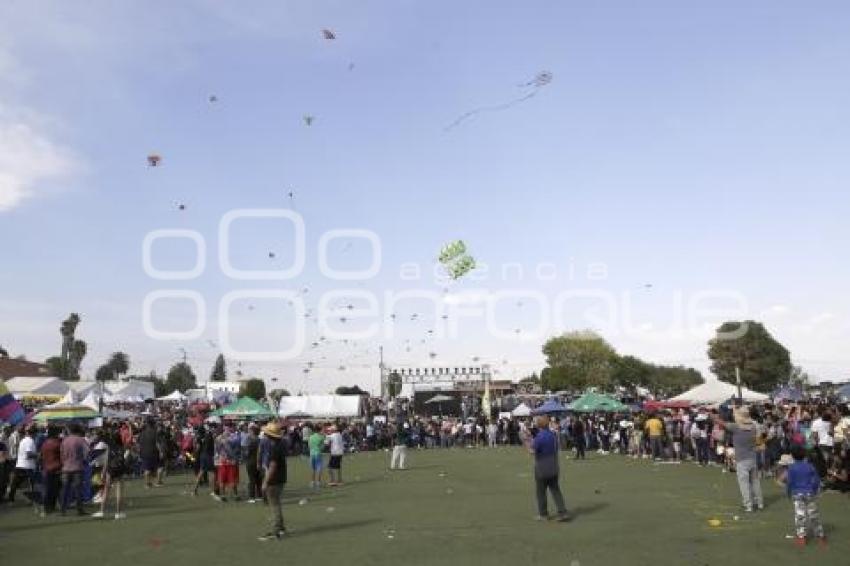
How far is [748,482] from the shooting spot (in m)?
12.9

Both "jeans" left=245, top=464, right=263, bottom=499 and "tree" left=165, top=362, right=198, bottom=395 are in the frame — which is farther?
"tree" left=165, top=362, right=198, bottom=395

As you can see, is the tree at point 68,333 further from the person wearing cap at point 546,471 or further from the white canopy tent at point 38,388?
the person wearing cap at point 546,471

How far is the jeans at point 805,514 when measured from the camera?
10000mm

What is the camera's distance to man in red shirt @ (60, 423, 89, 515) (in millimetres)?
14581

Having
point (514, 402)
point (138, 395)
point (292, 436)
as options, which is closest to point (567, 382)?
point (514, 402)

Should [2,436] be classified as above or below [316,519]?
above

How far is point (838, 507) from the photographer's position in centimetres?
1343

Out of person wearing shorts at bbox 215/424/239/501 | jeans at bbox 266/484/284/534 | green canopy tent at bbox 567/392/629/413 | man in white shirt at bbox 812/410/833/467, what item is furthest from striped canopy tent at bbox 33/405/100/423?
man in white shirt at bbox 812/410/833/467

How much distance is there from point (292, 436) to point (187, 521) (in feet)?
74.8

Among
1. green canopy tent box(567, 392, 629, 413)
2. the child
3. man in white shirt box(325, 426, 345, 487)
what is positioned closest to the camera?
the child

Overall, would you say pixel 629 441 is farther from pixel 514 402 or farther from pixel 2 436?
pixel 514 402

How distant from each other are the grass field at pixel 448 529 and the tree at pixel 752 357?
7344 centimetres

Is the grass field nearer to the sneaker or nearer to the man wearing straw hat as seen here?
the sneaker

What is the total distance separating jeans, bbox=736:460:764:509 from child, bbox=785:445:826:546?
2.62m
